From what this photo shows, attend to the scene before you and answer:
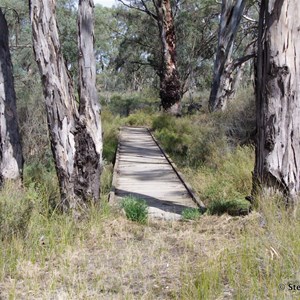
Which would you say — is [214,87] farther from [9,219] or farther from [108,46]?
[108,46]

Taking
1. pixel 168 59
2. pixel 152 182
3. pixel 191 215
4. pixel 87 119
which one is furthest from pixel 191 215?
Result: pixel 168 59

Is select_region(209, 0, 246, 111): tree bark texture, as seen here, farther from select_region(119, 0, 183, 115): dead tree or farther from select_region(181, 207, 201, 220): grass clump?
select_region(181, 207, 201, 220): grass clump

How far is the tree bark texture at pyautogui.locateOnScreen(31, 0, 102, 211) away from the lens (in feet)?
20.6

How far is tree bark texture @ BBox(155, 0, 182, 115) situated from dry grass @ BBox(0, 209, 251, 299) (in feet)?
60.6

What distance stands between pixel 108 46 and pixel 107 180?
28.9 m

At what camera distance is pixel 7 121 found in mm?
8148

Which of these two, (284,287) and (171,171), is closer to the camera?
(284,287)

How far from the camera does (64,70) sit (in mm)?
6449

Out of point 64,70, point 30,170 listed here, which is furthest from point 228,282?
point 30,170

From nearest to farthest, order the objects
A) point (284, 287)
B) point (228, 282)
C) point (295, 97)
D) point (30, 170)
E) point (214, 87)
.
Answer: point (284, 287) < point (228, 282) < point (295, 97) < point (30, 170) < point (214, 87)

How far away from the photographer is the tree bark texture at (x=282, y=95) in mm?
6164

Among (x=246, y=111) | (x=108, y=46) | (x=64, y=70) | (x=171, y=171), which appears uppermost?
(x=108, y=46)

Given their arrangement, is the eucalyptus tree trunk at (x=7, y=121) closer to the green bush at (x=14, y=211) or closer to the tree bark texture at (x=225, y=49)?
the green bush at (x=14, y=211)

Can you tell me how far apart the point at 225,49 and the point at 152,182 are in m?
8.72
